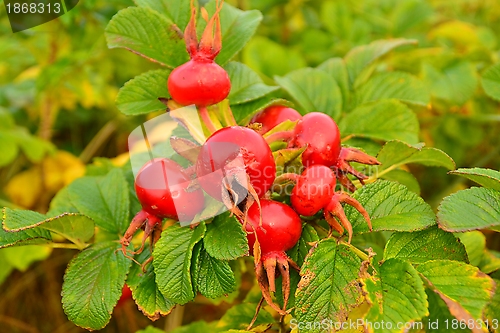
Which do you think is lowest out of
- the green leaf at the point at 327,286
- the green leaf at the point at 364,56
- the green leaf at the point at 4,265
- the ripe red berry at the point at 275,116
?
the green leaf at the point at 4,265

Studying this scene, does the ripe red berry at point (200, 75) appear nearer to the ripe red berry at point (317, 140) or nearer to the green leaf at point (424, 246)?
the ripe red berry at point (317, 140)

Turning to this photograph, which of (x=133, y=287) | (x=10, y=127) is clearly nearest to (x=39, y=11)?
(x=10, y=127)

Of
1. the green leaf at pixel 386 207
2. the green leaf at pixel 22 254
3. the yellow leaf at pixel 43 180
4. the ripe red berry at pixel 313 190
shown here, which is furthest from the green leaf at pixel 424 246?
the yellow leaf at pixel 43 180

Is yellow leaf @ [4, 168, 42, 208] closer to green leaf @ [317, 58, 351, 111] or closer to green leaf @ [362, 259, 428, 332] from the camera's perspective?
green leaf @ [317, 58, 351, 111]

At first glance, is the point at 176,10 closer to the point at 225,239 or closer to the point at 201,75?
the point at 201,75

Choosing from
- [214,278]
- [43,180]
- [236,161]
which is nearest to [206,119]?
[236,161]

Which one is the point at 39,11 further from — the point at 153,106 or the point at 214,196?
the point at 214,196

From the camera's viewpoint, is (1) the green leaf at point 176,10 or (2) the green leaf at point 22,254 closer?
(1) the green leaf at point 176,10
